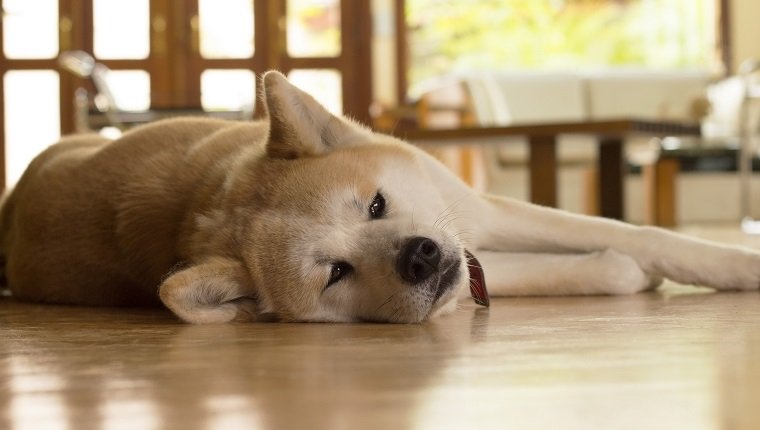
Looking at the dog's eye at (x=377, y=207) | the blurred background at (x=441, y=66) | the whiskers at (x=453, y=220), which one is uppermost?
the blurred background at (x=441, y=66)

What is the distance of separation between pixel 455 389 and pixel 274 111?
3.27 feet

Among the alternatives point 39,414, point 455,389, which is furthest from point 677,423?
point 39,414

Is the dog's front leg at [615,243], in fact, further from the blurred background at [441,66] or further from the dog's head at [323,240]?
the blurred background at [441,66]

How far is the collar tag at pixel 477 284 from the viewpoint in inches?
87.1

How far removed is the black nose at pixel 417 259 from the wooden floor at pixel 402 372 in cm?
9

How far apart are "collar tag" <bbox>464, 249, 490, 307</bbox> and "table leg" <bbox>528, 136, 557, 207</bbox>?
279 centimetres

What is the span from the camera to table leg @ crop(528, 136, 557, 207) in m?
4.99

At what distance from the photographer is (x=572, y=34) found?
11984mm

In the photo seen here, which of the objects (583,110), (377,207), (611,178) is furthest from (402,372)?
(583,110)

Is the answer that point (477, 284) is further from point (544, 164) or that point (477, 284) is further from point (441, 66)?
point (441, 66)

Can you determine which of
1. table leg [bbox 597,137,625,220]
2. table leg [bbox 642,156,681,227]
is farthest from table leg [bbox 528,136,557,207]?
table leg [bbox 642,156,681,227]

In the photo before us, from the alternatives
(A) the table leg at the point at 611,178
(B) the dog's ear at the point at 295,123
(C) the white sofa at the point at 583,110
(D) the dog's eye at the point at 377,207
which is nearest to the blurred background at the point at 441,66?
(C) the white sofa at the point at 583,110

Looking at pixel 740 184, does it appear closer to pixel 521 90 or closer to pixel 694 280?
pixel 521 90

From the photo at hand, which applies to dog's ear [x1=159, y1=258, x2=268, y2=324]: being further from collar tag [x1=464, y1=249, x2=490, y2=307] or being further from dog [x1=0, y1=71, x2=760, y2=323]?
collar tag [x1=464, y1=249, x2=490, y2=307]
